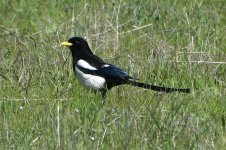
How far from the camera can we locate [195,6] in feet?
28.8

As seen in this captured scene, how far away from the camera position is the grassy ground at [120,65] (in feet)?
16.8

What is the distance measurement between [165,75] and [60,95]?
1.07 meters

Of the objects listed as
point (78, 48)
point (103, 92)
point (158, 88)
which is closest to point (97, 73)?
point (103, 92)

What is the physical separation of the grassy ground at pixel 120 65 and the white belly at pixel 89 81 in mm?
84

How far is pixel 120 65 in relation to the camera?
721 cm

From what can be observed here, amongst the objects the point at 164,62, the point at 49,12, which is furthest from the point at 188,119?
the point at 49,12

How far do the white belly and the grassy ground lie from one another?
84 millimetres

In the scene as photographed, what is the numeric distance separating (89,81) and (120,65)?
1.98ft

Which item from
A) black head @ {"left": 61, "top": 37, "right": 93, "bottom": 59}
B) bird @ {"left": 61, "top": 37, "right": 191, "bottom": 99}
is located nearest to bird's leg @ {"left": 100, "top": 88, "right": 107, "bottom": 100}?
bird @ {"left": 61, "top": 37, "right": 191, "bottom": 99}

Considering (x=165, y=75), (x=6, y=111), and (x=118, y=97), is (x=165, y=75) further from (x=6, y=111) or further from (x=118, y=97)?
Result: (x=6, y=111)

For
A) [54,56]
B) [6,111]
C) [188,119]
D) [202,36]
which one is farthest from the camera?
[202,36]

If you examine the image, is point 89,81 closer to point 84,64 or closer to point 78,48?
point 84,64

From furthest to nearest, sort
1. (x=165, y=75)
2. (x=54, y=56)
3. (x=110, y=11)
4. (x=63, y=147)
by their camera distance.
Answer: (x=110, y=11)
(x=54, y=56)
(x=165, y=75)
(x=63, y=147)

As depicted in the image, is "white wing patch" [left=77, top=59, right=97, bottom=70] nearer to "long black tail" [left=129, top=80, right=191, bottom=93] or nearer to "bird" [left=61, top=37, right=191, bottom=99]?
"bird" [left=61, top=37, right=191, bottom=99]
